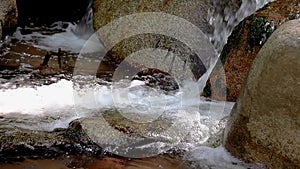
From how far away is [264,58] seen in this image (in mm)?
3543

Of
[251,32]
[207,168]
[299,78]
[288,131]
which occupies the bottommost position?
[207,168]

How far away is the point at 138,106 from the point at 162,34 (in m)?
1.68

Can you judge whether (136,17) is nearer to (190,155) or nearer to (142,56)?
(142,56)

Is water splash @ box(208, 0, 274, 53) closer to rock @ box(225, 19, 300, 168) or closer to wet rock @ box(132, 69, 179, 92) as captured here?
wet rock @ box(132, 69, 179, 92)

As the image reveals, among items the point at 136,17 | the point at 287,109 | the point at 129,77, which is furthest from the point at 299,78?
the point at 136,17

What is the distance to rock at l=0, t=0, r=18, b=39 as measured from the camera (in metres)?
6.84

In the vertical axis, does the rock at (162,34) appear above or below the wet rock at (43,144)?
above

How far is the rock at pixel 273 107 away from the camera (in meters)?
3.32

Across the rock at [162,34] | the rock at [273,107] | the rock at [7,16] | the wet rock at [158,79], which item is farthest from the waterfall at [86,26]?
the rock at [273,107]

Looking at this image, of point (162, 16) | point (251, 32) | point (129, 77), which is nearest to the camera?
point (251, 32)

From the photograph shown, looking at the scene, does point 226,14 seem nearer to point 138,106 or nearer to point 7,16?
point 138,106

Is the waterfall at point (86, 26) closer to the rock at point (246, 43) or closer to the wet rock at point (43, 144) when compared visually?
the rock at point (246, 43)

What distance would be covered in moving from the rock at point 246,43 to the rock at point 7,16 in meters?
3.58

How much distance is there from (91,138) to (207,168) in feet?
3.46
